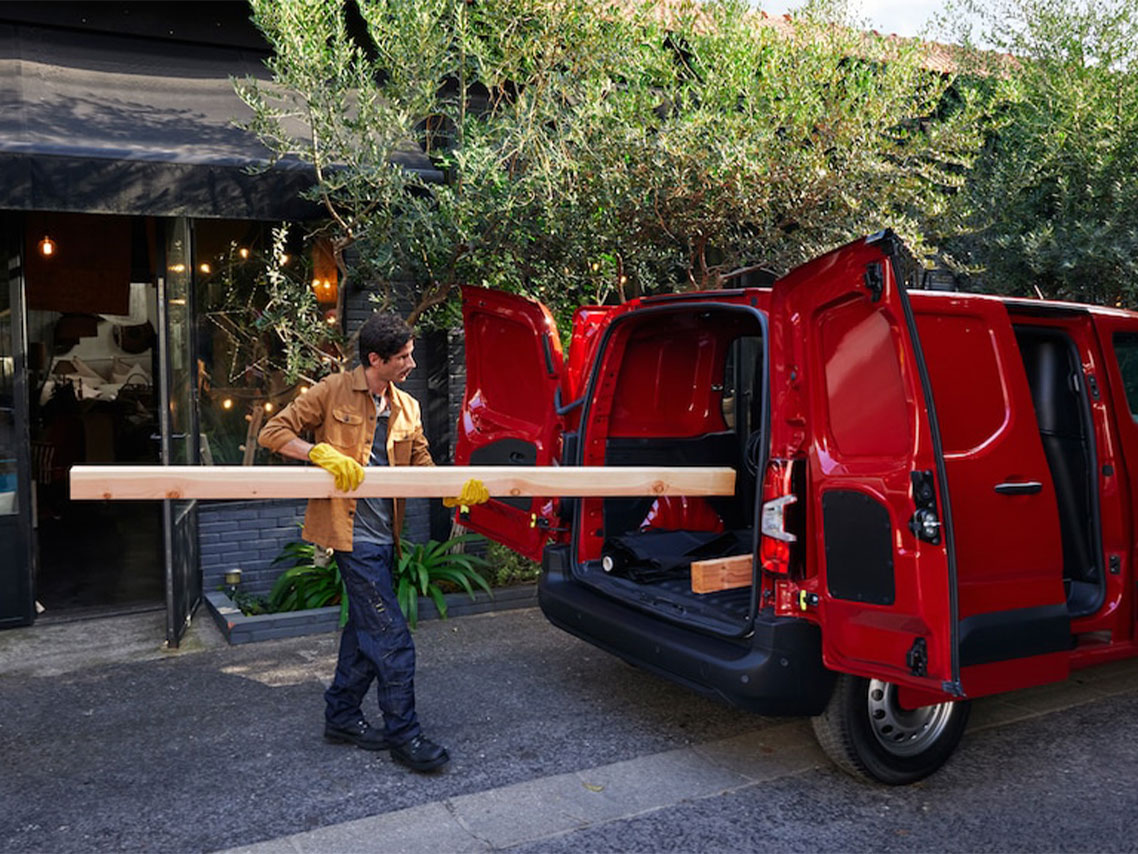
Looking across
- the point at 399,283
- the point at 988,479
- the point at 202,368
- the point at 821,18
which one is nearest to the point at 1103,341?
the point at 988,479

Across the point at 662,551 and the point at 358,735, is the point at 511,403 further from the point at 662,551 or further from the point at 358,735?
the point at 358,735

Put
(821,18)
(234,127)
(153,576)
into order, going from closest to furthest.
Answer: (234,127), (821,18), (153,576)

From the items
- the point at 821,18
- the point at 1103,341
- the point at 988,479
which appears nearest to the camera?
the point at 988,479

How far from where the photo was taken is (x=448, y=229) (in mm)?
6117

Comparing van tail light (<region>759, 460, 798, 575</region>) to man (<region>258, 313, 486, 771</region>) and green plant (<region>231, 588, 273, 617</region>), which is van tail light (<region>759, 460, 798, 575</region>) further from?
green plant (<region>231, 588, 273, 617</region>)

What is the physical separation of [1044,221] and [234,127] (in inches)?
263

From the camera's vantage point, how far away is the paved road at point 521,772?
146 inches

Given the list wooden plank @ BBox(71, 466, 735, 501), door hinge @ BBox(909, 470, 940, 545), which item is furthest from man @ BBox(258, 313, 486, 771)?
door hinge @ BBox(909, 470, 940, 545)

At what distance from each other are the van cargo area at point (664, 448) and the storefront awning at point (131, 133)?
2167mm

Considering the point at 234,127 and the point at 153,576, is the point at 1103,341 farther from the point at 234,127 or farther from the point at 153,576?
the point at 153,576

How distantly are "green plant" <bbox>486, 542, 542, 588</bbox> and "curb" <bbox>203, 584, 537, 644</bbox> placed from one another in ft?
0.58

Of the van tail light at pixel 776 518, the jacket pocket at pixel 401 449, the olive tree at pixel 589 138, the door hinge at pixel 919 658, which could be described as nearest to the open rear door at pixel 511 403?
the olive tree at pixel 589 138

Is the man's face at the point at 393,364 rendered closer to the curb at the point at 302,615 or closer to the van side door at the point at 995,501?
the van side door at the point at 995,501

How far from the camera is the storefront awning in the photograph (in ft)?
18.0
